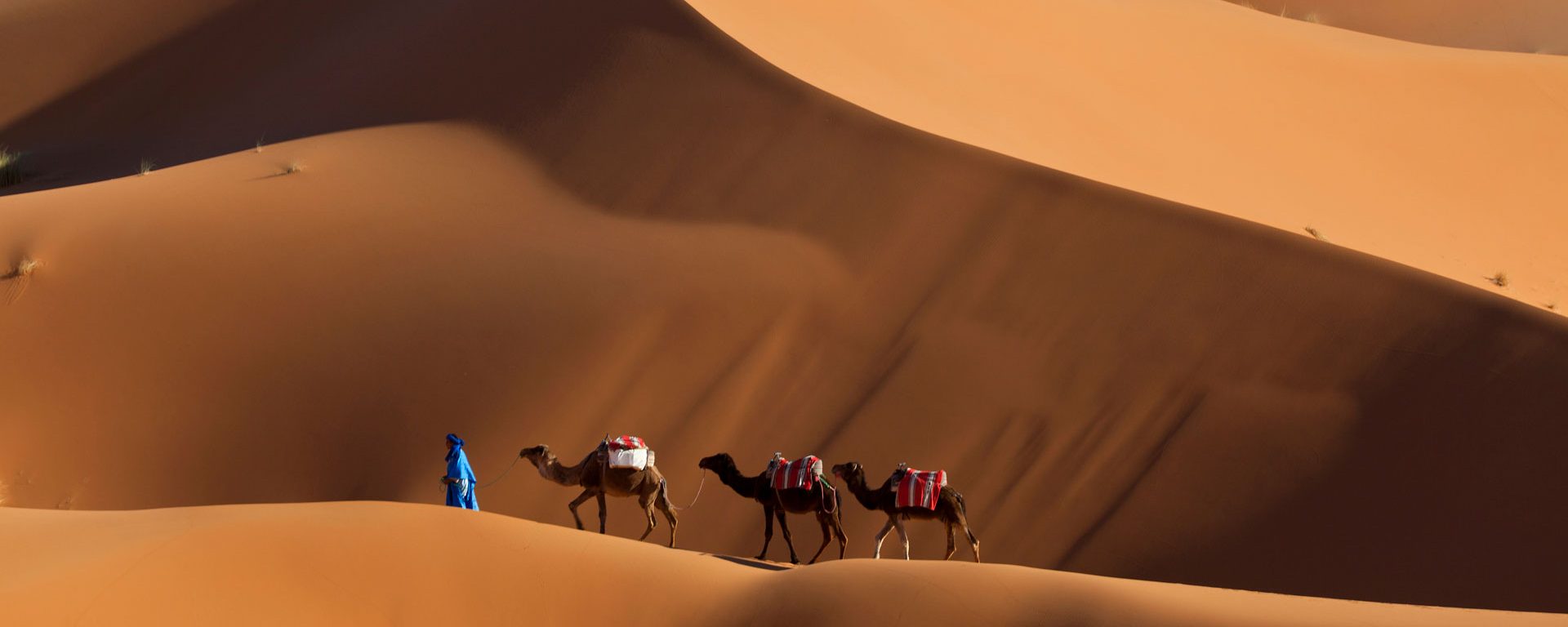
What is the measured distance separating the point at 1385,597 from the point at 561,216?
1035cm

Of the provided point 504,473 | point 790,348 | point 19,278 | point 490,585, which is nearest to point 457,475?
point 504,473

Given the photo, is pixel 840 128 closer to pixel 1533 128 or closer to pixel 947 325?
pixel 947 325

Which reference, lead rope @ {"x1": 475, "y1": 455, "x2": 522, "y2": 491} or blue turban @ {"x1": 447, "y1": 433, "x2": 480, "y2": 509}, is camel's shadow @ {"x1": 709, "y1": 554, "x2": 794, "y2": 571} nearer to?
blue turban @ {"x1": 447, "y1": 433, "x2": 480, "y2": 509}

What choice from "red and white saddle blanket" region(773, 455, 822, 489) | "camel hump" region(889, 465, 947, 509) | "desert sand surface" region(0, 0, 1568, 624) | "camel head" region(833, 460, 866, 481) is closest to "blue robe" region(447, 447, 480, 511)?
"red and white saddle blanket" region(773, 455, 822, 489)

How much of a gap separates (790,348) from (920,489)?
A: 15.3 feet

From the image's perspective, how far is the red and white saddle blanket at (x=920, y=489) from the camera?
13.1 m

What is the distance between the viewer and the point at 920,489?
13102 millimetres

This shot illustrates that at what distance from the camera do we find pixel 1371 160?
25719mm

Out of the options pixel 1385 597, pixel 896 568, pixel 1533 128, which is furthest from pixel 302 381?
pixel 1533 128

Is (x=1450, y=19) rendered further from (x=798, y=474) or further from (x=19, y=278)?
(x=19, y=278)

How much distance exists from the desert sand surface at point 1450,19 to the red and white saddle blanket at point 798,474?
1403 inches

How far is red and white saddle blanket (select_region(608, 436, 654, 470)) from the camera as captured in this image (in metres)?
Result: 13.3

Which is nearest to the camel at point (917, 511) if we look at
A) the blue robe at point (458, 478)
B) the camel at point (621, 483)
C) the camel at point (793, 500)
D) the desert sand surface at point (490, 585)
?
the camel at point (793, 500)

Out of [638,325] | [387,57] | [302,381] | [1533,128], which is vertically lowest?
[302,381]
